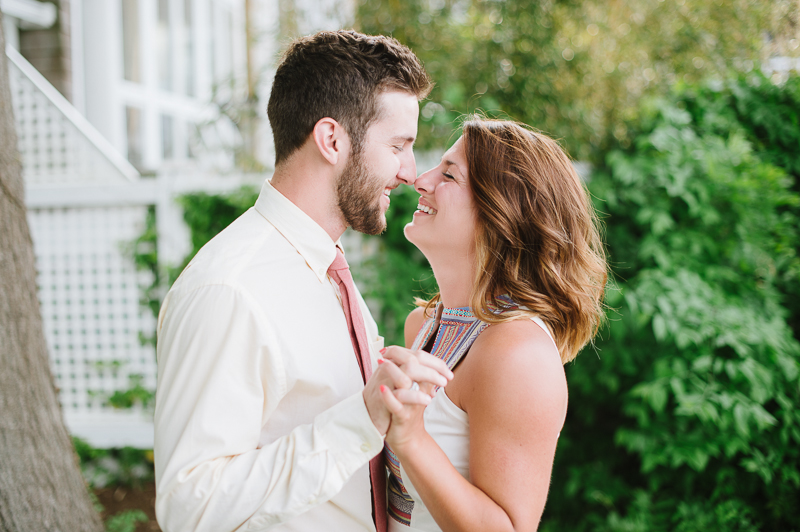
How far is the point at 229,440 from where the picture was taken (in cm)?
124

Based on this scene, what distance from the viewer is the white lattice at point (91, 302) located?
4.12 m

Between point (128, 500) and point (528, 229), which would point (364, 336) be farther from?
point (128, 500)

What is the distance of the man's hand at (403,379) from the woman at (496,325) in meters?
0.07

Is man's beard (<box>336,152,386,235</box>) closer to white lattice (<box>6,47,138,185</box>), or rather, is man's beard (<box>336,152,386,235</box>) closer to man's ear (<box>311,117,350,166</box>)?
man's ear (<box>311,117,350,166</box>)

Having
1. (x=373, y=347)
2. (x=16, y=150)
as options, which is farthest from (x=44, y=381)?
(x=373, y=347)

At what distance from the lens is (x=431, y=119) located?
11.9 ft

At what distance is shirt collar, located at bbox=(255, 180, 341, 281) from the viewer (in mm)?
1569

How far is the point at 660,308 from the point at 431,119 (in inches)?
73.1

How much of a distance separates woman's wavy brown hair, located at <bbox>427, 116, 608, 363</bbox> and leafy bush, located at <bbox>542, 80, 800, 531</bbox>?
59.3 inches

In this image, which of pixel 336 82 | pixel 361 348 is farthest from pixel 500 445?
pixel 336 82

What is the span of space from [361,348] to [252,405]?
430 millimetres

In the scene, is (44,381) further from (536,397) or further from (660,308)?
(660,308)

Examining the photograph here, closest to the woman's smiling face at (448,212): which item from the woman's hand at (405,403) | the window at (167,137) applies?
the woman's hand at (405,403)

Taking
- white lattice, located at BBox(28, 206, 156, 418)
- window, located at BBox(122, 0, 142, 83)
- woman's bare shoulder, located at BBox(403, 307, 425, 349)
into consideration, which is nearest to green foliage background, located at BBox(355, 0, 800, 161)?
woman's bare shoulder, located at BBox(403, 307, 425, 349)
